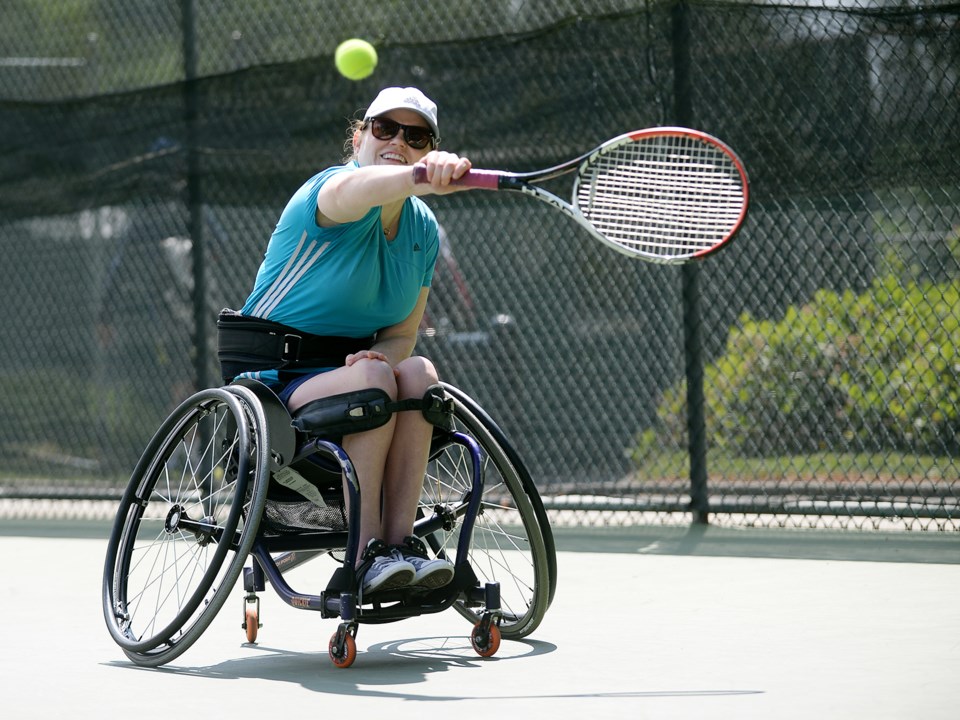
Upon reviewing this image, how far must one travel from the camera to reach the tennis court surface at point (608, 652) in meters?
2.79

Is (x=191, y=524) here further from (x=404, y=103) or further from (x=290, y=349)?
(x=404, y=103)

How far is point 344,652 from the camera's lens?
126 inches

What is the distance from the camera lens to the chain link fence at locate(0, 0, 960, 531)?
500 centimetres

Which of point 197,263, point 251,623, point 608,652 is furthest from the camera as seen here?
point 197,263

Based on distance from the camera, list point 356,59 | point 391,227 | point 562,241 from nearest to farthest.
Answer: point 391,227
point 562,241
point 356,59

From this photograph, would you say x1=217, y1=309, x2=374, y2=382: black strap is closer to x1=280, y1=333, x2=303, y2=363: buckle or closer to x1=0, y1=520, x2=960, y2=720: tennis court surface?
x1=280, y1=333, x2=303, y2=363: buckle

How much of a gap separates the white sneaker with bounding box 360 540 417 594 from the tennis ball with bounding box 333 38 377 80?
3.08m

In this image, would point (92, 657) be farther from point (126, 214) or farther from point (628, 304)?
point (126, 214)

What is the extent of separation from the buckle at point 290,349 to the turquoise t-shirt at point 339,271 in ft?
0.12

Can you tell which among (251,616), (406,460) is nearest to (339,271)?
(406,460)

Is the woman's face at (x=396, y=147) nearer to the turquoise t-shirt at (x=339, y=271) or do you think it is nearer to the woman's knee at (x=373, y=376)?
the turquoise t-shirt at (x=339, y=271)

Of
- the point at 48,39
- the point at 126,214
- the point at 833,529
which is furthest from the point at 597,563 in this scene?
the point at 48,39

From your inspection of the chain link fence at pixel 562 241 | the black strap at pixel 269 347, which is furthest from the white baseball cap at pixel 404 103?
the chain link fence at pixel 562 241

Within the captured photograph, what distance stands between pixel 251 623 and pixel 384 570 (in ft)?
2.21
